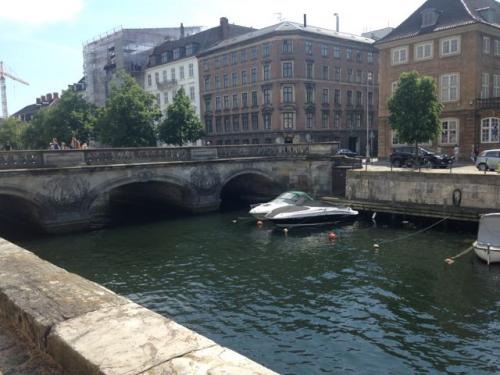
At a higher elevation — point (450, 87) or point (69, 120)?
point (450, 87)

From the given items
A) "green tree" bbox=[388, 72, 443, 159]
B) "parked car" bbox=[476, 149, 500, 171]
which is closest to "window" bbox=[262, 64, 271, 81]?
"green tree" bbox=[388, 72, 443, 159]

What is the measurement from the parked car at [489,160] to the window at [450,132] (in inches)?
506

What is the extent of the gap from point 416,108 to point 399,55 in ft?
45.9

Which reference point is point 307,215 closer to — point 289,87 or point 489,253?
point 489,253

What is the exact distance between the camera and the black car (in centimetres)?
3731

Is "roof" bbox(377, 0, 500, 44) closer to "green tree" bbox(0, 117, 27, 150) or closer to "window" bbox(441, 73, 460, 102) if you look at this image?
"window" bbox(441, 73, 460, 102)

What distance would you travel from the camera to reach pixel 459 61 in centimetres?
4444

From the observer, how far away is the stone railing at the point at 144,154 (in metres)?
27.9

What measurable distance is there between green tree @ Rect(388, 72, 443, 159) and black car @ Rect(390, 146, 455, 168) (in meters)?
1.20

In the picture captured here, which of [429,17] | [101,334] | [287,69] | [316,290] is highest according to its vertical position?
[429,17]

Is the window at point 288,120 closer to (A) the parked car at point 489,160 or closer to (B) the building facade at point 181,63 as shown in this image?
(B) the building facade at point 181,63

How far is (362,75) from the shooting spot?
70188 mm

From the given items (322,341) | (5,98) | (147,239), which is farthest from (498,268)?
(5,98)

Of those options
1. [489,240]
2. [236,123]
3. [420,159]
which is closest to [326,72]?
[236,123]
